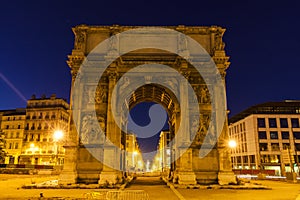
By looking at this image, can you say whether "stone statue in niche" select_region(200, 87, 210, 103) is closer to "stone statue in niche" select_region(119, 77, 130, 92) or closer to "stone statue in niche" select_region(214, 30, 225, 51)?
"stone statue in niche" select_region(214, 30, 225, 51)

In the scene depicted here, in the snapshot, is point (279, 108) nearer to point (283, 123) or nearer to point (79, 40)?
point (283, 123)

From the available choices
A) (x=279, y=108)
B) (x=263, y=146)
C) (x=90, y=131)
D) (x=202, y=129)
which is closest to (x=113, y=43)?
(x=90, y=131)

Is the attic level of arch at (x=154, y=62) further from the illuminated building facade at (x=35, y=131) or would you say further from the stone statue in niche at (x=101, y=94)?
the illuminated building facade at (x=35, y=131)

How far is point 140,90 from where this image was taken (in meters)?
23.8

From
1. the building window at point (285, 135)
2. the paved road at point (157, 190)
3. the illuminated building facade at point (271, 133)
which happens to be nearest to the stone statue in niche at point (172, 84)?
the paved road at point (157, 190)

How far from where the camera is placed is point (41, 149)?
55875 millimetres

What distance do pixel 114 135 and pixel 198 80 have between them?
8004 mm

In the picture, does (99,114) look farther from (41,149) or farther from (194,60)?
(41,149)

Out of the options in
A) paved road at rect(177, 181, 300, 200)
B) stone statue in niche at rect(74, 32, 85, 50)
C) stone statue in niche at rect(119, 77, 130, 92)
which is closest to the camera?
paved road at rect(177, 181, 300, 200)

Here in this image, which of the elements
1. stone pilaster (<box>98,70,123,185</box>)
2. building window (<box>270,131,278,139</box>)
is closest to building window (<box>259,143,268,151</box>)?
building window (<box>270,131,278,139</box>)

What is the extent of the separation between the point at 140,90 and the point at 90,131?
5951 mm

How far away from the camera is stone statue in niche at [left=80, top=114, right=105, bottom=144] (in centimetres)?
2011

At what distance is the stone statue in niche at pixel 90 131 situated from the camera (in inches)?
792

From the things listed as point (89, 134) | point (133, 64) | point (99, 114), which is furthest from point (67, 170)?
point (133, 64)
